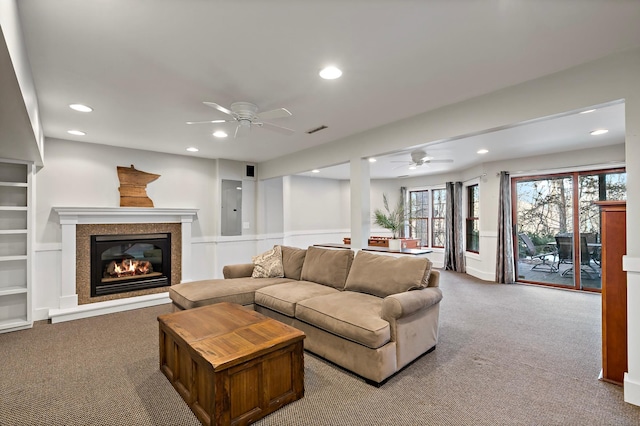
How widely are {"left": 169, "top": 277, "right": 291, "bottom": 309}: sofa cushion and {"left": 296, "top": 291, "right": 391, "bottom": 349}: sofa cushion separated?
872 mm

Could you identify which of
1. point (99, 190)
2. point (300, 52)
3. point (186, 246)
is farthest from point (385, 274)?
point (99, 190)

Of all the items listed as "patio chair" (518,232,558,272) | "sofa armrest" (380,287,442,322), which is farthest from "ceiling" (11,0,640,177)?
"patio chair" (518,232,558,272)

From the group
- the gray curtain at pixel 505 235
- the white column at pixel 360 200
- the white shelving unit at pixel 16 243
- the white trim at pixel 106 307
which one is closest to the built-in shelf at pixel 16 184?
the white shelving unit at pixel 16 243

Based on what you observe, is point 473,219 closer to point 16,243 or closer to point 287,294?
point 287,294

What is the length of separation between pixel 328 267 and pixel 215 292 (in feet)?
4.28

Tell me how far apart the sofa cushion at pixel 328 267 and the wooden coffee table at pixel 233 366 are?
1231 millimetres

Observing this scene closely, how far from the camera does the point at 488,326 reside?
12.2 ft

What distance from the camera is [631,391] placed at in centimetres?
217

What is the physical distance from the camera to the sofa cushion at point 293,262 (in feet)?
13.7

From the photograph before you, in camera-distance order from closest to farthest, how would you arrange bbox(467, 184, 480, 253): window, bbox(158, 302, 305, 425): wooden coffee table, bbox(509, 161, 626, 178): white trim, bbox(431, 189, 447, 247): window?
bbox(158, 302, 305, 425): wooden coffee table < bbox(509, 161, 626, 178): white trim < bbox(467, 184, 480, 253): window < bbox(431, 189, 447, 247): window

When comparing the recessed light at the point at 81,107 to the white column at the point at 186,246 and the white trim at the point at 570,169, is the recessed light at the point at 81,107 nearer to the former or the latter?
the white column at the point at 186,246

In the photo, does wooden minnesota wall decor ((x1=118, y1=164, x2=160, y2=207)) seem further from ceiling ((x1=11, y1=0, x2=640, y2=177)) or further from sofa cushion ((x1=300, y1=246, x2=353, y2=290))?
sofa cushion ((x1=300, y1=246, x2=353, y2=290))

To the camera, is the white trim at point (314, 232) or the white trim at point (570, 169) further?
the white trim at point (314, 232)

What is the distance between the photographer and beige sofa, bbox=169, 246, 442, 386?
8.08 ft
